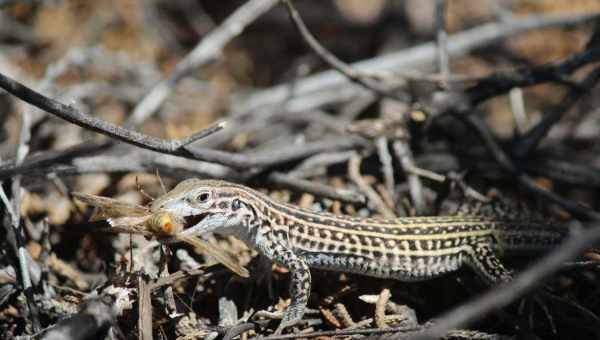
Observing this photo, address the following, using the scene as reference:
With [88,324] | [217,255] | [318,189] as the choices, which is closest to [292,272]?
[217,255]

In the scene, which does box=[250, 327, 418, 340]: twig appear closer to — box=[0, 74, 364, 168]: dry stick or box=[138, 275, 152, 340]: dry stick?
box=[138, 275, 152, 340]: dry stick

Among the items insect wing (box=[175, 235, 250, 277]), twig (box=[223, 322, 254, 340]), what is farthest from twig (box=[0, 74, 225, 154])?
twig (box=[223, 322, 254, 340])

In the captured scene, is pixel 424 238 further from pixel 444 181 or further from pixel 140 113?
pixel 140 113

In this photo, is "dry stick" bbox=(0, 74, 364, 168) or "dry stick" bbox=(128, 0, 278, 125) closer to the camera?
"dry stick" bbox=(0, 74, 364, 168)

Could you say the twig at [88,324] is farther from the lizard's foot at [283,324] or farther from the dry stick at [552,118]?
the dry stick at [552,118]

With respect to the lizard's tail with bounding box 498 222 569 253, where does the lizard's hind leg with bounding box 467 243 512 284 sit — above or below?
below

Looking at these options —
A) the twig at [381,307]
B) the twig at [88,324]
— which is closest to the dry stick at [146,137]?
the twig at [88,324]

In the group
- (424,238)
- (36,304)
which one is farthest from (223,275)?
(424,238)
